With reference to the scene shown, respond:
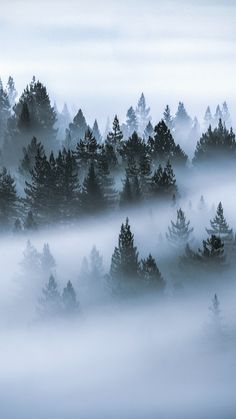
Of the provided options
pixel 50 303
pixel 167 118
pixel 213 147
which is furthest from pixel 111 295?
pixel 167 118

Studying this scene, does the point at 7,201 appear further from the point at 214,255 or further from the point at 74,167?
the point at 214,255

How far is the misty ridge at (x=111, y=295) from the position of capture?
209ft

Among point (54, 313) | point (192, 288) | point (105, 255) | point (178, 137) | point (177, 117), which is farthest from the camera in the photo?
point (177, 117)

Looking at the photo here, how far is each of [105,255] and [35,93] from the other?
3286 centimetres

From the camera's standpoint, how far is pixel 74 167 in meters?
A: 84.3

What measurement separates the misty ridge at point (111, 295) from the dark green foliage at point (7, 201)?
5.4 inches

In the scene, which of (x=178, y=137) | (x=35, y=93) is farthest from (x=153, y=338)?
(x=178, y=137)

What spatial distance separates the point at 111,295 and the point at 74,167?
22.5m

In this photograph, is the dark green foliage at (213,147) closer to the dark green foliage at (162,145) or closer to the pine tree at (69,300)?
the dark green foliage at (162,145)

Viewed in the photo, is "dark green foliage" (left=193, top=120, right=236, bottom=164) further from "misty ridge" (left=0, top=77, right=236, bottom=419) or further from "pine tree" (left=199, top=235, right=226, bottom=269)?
"pine tree" (left=199, top=235, right=226, bottom=269)

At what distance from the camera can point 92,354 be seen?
68.6 m

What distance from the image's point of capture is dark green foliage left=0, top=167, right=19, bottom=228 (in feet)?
260

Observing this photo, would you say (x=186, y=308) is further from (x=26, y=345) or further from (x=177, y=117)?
(x=177, y=117)

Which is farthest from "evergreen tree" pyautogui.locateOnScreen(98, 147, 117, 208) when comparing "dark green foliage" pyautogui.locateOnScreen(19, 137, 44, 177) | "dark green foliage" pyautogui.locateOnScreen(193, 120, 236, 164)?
"dark green foliage" pyautogui.locateOnScreen(193, 120, 236, 164)
